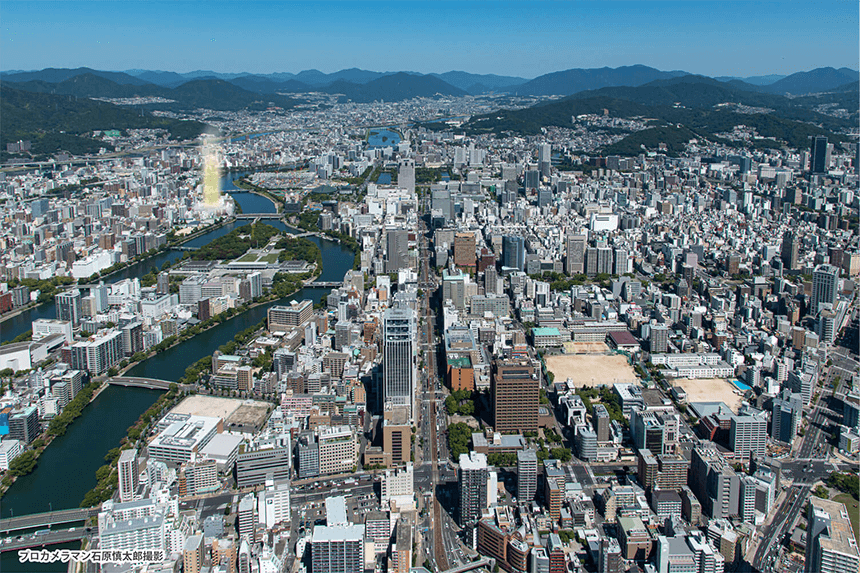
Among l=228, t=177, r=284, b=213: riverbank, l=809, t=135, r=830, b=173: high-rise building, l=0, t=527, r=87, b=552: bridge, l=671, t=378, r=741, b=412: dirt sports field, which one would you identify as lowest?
l=0, t=527, r=87, b=552: bridge

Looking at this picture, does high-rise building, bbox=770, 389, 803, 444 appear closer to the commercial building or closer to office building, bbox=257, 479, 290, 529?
office building, bbox=257, 479, 290, 529

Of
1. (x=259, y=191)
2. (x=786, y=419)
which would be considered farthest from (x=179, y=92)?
(x=786, y=419)

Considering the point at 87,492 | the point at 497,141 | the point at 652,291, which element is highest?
the point at 497,141

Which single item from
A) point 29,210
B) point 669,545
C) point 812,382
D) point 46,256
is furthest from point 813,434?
point 29,210

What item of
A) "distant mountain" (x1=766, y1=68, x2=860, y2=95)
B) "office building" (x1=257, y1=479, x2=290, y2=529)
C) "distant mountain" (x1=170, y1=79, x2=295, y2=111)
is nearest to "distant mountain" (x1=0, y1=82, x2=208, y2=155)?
"distant mountain" (x1=170, y1=79, x2=295, y2=111)

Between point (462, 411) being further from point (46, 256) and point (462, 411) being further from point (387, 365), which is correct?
point (46, 256)

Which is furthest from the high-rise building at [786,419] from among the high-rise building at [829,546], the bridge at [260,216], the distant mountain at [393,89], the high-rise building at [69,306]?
the distant mountain at [393,89]

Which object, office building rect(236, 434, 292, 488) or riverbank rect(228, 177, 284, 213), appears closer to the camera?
office building rect(236, 434, 292, 488)
